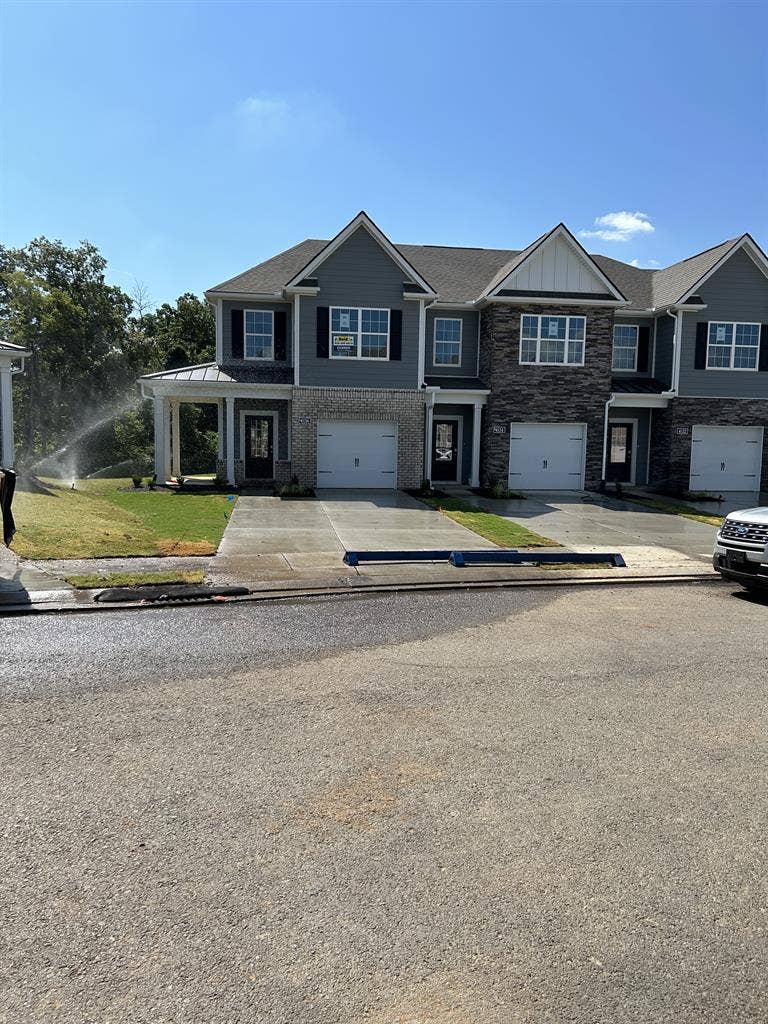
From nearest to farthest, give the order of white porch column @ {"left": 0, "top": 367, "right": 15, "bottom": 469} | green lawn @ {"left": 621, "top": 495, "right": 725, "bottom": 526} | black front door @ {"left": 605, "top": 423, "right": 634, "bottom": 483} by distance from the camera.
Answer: green lawn @ {"left": 621, "top": 495, "right": 725, "bottom": 526} < white porch column @ {"left": 0, "top": 367, "right": 15, "bottom": 469} < black front door @ {"left": 605, "top": 423, "right": 634, "bottom": 483}

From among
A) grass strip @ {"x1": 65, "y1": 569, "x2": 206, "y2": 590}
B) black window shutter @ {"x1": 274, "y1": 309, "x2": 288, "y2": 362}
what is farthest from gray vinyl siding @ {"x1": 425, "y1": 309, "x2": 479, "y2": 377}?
grass strip @ {"x1": 65, "y1": 569, "x2": 206, "y2": 590}

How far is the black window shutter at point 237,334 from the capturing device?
2394 cm

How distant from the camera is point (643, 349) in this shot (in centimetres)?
2681

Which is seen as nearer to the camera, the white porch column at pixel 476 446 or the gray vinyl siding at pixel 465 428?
the white porch column at pixel 476 446

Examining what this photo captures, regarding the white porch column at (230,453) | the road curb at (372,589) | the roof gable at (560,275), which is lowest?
the road curb at (372,589)

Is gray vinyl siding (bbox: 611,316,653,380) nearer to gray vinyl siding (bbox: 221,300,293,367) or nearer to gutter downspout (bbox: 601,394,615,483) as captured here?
gutter downspout (bbox: 601,394,615,483)

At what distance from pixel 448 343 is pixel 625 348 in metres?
6.85

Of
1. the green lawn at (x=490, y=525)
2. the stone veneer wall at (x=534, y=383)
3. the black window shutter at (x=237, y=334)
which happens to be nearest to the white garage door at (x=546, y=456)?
the stone veneer wall at (x=534, y=383)

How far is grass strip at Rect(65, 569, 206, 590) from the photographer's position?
9812 millimetres

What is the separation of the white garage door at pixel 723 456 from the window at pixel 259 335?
1524 cm

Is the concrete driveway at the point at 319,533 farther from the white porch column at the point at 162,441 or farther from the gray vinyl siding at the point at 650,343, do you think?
the gray vinyl siding at the point at 650,343

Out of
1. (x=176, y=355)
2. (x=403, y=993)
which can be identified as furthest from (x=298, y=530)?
(x=176, y=355)

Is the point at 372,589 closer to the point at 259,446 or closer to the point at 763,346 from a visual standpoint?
the point at 259,446

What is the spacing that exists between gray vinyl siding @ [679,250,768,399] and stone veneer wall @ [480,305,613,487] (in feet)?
9.85
